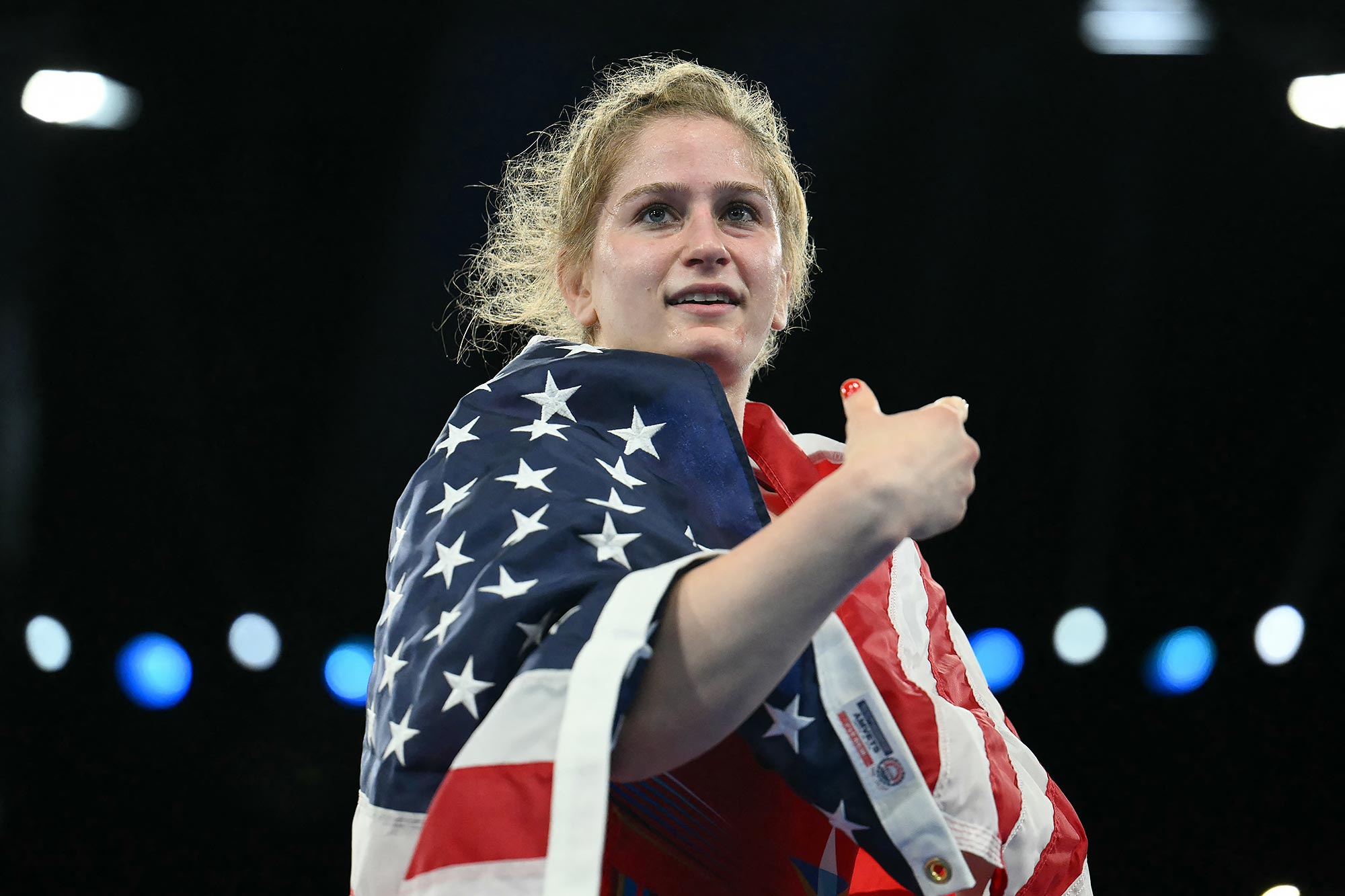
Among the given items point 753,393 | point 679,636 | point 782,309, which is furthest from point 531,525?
point 753,393

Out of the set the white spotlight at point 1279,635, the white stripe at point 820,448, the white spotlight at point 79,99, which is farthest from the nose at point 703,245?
the white spotlight at point 1279,635

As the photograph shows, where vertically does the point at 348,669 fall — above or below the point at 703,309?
below

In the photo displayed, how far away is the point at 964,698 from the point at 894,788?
1.27ft

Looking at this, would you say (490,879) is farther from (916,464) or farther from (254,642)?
(254,642)

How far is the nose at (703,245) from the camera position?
1.26 meters

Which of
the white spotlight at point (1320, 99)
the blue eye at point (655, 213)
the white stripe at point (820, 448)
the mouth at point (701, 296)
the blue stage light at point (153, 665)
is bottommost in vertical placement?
the blue stage light at point (153, 665)

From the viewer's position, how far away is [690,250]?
4.13ft

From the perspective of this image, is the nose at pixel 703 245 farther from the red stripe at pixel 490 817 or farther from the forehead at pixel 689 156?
the red stripe at pixel 490 817

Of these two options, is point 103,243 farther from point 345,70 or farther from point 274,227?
point 345,70

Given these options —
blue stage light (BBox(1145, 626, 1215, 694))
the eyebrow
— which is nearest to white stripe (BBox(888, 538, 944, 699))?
the eyebrow

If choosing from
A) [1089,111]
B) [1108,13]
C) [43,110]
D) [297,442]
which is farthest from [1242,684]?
[43,110]

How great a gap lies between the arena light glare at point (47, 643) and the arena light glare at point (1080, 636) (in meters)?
2.47

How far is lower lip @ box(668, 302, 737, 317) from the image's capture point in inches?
49.1

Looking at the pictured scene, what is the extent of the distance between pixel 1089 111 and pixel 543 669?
2188 mm
